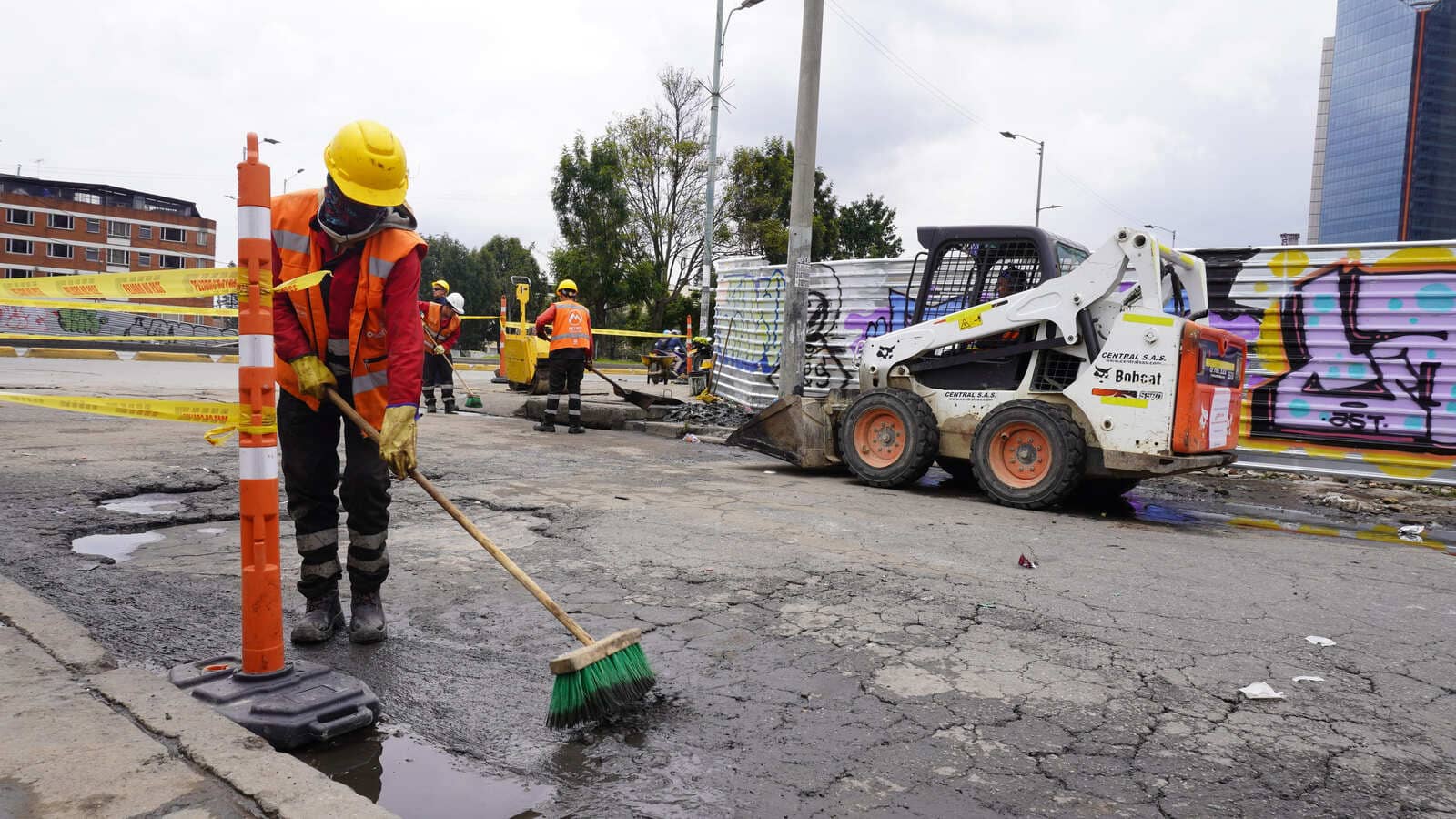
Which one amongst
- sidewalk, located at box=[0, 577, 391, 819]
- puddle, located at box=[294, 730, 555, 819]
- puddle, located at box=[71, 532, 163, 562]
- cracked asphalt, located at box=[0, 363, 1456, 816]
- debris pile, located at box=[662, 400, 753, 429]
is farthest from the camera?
debris pile, located at box=[662, 400, 753, 429]

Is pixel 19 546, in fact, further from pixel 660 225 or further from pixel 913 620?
pixel 660 225

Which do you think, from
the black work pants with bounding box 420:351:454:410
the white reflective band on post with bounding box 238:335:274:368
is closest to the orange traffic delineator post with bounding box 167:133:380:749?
the white reflective band on post with bounding box 238:335:274:368

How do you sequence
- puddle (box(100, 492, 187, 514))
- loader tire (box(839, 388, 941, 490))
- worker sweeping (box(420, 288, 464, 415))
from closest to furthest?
puddle (box(100, 492, 187, 514))
loader tire (box(839, 388, 941, 490))
worker sweeping (box(420, 288, 464, 415))

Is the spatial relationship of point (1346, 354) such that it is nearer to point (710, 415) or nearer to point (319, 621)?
point (710, 415)

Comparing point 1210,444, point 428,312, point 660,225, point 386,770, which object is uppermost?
point 660,225

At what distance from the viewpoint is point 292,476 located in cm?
331

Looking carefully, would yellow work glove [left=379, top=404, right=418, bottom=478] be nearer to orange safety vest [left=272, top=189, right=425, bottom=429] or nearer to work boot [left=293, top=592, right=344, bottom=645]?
orange safety vest [left=272, top=189, right=425, bottom=429]

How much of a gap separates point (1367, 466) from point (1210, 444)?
3310mm

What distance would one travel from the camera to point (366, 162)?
10.1 ft

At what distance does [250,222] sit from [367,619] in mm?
1502

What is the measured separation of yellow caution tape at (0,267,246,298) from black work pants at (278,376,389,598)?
0.50 m

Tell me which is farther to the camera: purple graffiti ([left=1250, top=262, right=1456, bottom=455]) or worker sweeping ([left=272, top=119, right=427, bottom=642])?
purple graffiti ([left=1250, top=262, right=1456, bottom=455])

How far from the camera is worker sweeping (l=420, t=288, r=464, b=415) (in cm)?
1202

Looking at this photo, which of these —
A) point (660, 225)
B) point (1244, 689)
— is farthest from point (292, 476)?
point (660, 225)
